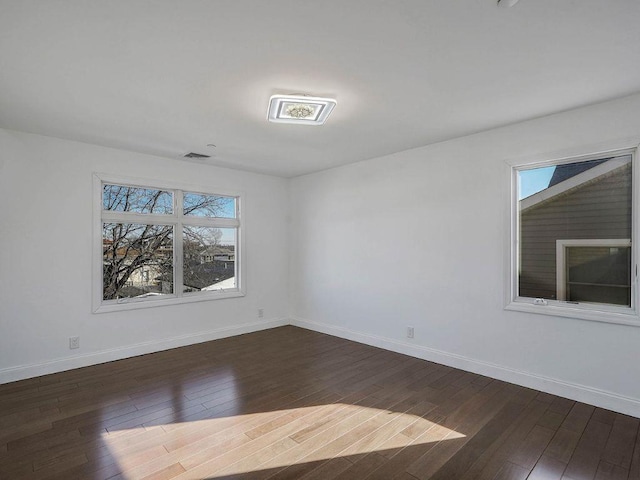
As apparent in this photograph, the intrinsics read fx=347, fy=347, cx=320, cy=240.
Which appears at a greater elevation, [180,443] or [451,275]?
[451,275]

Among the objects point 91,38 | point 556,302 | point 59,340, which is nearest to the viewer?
point 91,38

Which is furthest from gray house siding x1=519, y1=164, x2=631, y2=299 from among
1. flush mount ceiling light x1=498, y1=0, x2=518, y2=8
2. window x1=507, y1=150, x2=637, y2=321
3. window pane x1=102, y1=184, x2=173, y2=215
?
window pane x1=102, y1=184, x2=173, y2=215

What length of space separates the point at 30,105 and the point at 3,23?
4.25 feet

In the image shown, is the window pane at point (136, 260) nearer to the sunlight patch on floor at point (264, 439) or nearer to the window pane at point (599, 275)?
the sunlight patch on floor at point (264, 439)

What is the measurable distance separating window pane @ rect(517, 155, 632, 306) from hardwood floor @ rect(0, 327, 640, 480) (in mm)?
999

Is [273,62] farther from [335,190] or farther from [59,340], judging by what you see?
[59,340]

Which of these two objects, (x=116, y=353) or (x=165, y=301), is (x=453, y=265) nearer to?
(x=165, y=301)

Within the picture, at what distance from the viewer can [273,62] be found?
7.48ft

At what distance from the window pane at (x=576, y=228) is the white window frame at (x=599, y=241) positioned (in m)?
0.05

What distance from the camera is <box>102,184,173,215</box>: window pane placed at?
168 inches

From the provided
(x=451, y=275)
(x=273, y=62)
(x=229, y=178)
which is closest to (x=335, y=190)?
(x=229, y=178)

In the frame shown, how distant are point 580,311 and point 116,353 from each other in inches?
193

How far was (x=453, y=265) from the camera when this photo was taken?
3914 mm

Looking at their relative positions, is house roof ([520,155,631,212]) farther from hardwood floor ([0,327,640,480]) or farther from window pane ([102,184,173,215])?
window pane ([102,184,173,215])
